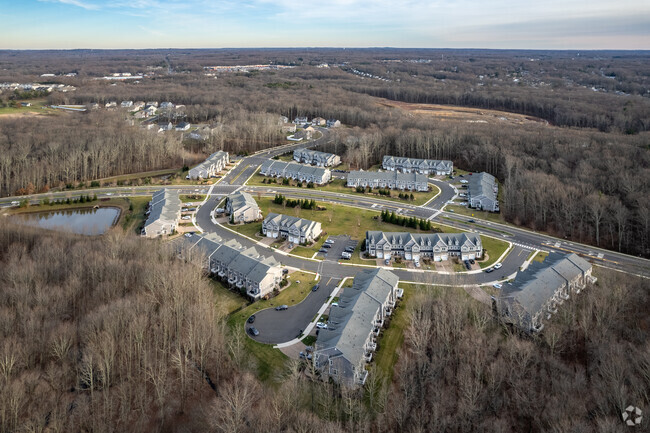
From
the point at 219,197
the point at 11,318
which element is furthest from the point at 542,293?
the point at 219,197

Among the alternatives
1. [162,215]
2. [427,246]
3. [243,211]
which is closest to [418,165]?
[427,246]

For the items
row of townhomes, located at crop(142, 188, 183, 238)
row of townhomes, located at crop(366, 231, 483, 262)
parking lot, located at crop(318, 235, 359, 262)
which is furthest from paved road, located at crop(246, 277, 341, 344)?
row of townhomes, located at crop(142, 188, 183, 238)

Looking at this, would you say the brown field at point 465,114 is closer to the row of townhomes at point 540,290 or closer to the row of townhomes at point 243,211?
the row of townhomes at point 243,211

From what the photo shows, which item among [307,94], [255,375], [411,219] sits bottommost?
[255,375]

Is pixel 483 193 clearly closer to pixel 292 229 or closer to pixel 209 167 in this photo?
pixel 292 229

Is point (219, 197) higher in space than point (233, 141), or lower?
lower

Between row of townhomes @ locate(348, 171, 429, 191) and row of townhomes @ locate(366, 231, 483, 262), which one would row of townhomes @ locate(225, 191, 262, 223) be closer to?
row of townhomes @ locate(366, 231, 483, 262)

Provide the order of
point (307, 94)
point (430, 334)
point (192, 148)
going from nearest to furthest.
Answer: point (430, 334) → point (192, 148) → point (307, 94)

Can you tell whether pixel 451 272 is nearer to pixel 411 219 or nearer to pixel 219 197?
pixel 411 219

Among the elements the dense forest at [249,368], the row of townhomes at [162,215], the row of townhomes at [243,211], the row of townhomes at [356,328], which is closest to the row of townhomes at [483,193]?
the dense forest at [249,368]
